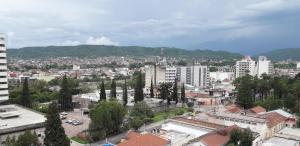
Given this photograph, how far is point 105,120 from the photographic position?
34.4 metres

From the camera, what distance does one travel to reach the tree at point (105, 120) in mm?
34094

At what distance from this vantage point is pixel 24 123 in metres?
33.7

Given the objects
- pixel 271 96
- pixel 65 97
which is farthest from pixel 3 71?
pixel 271 96

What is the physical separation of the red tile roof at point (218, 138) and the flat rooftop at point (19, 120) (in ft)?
→ 57.9

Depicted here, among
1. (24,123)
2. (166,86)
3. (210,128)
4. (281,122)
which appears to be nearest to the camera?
(210,128)

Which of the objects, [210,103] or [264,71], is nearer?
[210,103]

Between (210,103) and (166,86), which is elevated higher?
(166,86)

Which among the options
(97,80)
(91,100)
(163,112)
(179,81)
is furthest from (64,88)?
(97,80)

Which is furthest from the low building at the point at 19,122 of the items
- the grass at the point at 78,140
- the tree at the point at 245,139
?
the tree at the point at 245,139

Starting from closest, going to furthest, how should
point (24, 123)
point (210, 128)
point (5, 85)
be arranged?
point (210, 128) → point (24, 123) → point (5, 85)

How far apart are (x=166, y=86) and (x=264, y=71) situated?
69.0m

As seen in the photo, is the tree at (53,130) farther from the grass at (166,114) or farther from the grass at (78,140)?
the grass at (166,114)

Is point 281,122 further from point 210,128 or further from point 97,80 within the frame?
point 97,80

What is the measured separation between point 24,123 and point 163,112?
23.7 metres
